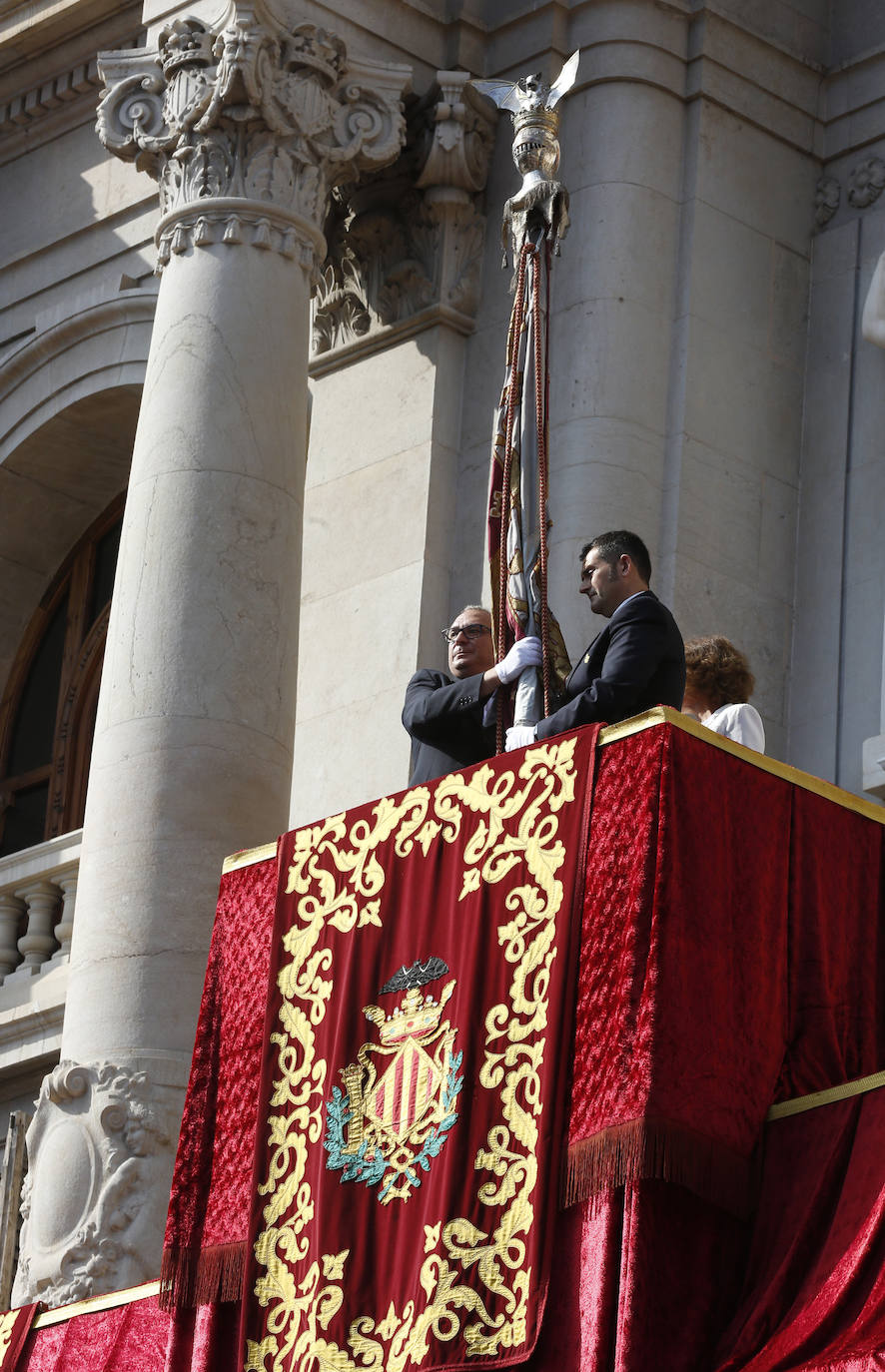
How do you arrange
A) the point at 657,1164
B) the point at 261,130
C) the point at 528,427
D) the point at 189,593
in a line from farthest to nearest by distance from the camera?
the point at 261,130 → the point at 189,593 → the point at 528,427 → the point at 657,1164

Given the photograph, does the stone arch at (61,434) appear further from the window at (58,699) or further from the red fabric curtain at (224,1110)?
the red fabric curtain at (224,1110)

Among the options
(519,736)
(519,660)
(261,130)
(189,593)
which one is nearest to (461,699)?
(519,660)

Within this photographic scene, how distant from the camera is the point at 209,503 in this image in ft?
32.7

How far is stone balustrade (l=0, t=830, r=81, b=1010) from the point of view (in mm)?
11633

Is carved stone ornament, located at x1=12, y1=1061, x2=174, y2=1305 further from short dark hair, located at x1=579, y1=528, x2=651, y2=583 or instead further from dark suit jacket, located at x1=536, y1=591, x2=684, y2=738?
short dark hair, located at x1=579, y1=528, x2=651, y2=583

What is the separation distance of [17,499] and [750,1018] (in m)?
8.23

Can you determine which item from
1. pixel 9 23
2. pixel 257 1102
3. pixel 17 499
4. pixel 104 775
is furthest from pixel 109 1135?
pixel 9 23

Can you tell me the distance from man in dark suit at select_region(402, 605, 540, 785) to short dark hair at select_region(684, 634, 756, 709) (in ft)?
1.50

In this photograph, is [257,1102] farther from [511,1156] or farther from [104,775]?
[104,775]

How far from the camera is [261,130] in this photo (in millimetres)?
10469

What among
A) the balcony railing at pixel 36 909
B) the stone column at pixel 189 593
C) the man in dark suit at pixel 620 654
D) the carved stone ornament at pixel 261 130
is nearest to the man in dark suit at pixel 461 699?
the man in dark suit at pixel 620 654

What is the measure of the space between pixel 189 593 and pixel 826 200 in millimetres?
3320

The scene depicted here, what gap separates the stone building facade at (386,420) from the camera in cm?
955

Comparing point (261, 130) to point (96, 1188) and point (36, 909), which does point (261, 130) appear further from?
point (96, 1188)
